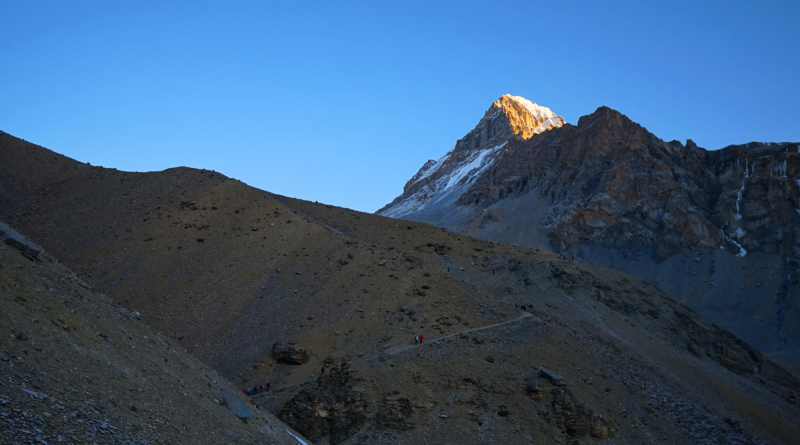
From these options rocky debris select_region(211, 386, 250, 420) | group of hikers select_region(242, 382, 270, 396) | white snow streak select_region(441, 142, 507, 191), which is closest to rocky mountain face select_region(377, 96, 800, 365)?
white snow streak select_region(441, 142, 507, 191)

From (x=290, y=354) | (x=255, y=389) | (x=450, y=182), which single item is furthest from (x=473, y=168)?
(x=255, y=389)

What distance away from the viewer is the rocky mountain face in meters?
79.3

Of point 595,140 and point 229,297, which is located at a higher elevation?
point 595,140

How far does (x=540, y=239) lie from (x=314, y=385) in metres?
79.8

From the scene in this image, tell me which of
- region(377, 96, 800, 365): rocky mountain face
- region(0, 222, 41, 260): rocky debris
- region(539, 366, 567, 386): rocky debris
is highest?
region(377, 96, 800, 365): rocky mountain face

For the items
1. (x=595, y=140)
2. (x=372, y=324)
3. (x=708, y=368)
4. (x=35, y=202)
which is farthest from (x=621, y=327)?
(x=595, y=140)

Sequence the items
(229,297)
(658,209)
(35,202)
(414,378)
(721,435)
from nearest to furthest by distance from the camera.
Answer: (414,378) → (721,435) → (229,297) → (35,202) → (658,209)

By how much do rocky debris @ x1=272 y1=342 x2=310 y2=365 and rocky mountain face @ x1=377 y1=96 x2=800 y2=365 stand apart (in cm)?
5986

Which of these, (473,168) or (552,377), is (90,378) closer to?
(552,377)

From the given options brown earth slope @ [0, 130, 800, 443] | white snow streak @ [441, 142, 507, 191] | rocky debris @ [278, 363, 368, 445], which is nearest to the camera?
rocky debris @ [278, 363, 368, 445]

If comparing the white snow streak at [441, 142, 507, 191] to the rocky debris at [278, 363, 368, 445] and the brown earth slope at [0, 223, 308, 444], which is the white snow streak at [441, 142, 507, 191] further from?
the brown earth slope at [0, 223, 308, 444]

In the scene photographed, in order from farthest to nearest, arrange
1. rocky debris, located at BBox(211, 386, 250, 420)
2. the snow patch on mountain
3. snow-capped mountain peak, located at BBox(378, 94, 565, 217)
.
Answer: snow-capped mountain peak, located at BBox(378, 94, 565, 217) → the snow patch on mountain → rocky debris, located at BBox(211, 386, 250, 420)

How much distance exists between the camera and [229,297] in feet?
116

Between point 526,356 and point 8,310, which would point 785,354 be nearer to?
point 526,356
